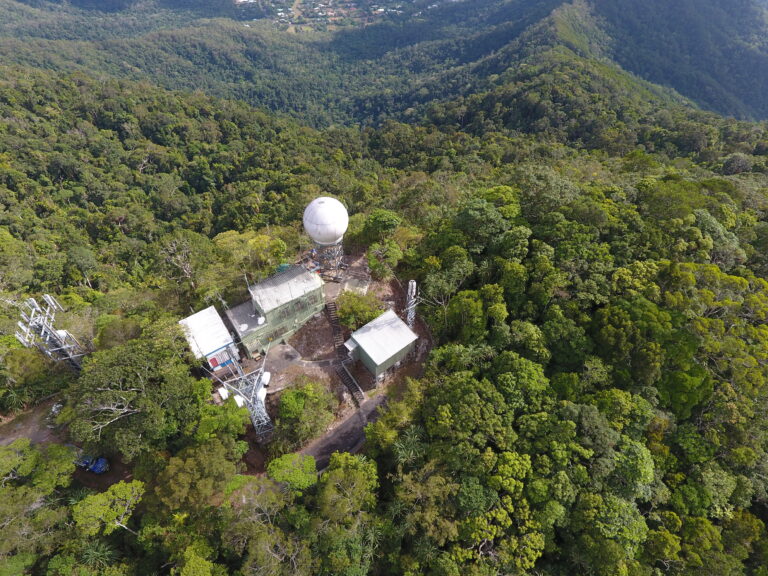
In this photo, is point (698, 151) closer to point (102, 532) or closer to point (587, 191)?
point (587, 191)

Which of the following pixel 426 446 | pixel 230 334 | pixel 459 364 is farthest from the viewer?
pixel 230 334

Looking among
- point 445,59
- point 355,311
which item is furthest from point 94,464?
point 445,59

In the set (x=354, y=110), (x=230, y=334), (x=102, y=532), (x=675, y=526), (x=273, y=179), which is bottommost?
(x=354, y=110)

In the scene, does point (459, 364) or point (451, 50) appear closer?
point (459, 364)

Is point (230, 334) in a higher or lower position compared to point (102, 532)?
higher

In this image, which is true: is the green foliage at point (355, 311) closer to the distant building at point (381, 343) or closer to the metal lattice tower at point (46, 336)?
the distant building at point (381, 343)

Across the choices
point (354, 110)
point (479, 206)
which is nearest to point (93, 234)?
point (479, 206)

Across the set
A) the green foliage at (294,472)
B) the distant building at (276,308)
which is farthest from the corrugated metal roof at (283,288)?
the green foliage at (294,472)

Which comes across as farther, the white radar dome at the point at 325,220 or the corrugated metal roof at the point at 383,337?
the white radar dome at the point at 325,220
